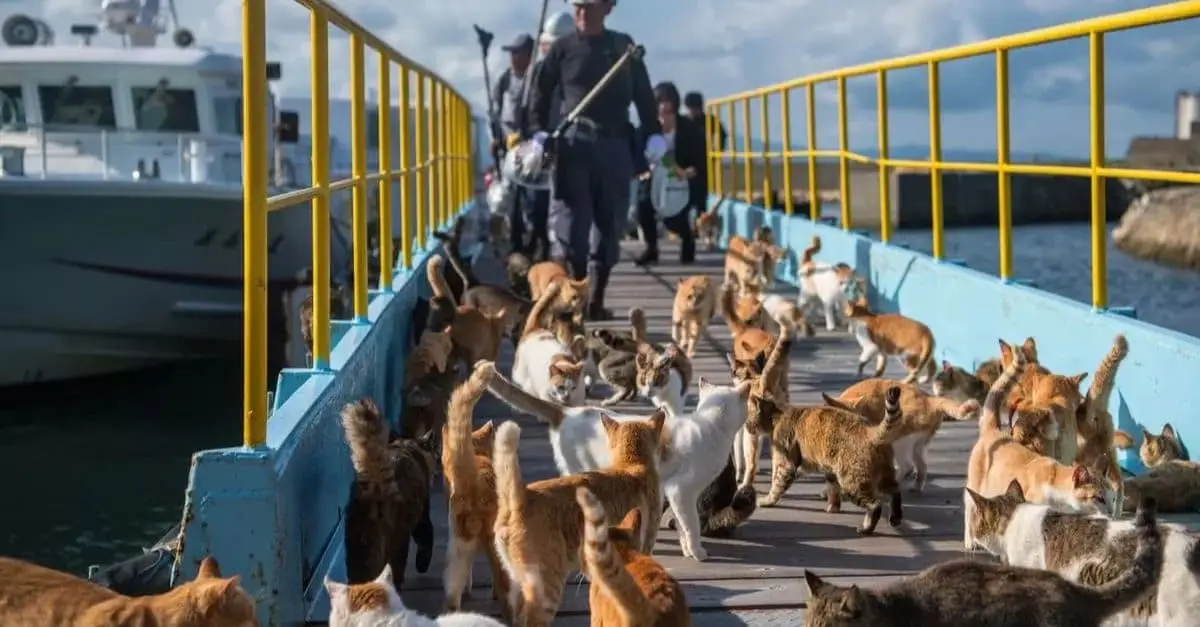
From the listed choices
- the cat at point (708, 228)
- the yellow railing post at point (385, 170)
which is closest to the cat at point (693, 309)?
the yellow railing post at point (385, 170)

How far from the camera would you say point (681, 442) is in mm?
5035

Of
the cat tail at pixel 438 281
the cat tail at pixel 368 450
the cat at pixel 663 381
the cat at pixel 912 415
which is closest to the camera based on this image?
the cat tail at pixel 368 450

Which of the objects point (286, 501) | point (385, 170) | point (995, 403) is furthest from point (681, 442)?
point (385, 170)

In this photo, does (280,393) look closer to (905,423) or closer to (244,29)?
(244,29)

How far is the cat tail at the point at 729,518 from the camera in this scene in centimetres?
522

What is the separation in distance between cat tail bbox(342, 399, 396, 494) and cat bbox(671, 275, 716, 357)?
15.9 feet

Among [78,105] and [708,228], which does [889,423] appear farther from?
[708,228]

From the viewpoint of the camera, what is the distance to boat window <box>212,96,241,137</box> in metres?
15.4

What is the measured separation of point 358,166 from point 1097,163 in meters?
2.88

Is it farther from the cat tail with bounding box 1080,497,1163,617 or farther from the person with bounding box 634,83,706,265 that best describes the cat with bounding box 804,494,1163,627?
the person with bounding box 634,83,706,265

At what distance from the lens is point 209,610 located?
3.13 meters

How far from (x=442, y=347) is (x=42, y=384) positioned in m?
7.63

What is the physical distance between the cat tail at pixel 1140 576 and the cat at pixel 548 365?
3.15 metres

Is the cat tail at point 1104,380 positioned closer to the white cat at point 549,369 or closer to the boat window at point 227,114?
the white cat at point 549,369
